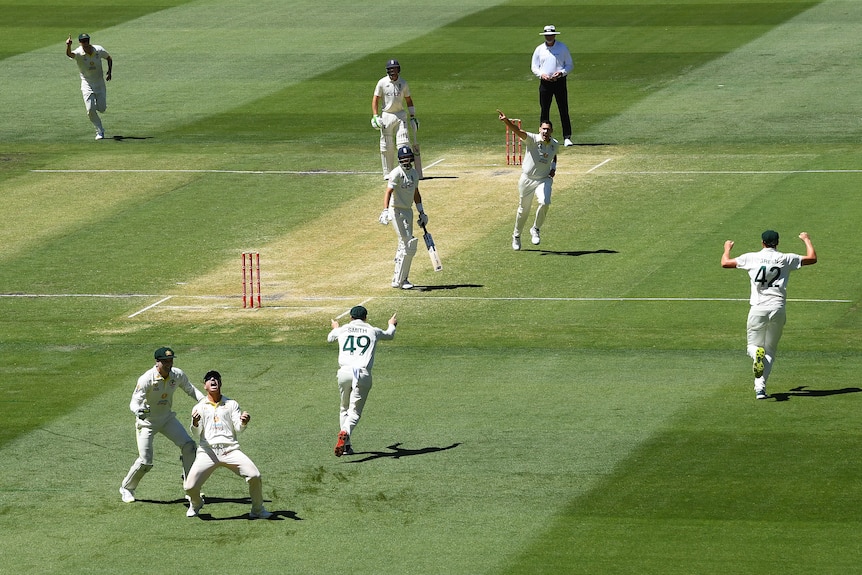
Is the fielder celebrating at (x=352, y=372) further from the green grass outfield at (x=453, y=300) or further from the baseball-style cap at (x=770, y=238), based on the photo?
the baseball-style cap at (x=770, y=238)

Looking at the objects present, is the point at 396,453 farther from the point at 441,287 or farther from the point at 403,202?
the point at 441,287

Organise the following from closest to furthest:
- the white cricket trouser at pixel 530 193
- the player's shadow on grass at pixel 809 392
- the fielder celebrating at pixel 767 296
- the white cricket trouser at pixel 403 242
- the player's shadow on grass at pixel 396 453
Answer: the player's shadow on grass at pixel 396 453 → the fielder celebrating at pixel 767 296 → the player's shadow on grass at pixel 809 392 → the white cricket trouser at pixel 403 242 → the white cricket trouser at pixel 530 193

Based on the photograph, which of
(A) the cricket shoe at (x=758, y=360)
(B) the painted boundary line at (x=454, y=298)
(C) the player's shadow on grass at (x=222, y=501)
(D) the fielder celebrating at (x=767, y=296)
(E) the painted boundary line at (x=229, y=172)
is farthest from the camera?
(E) the painted boundary line at (x=229, y=172)

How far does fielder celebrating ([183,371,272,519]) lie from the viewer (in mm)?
18109

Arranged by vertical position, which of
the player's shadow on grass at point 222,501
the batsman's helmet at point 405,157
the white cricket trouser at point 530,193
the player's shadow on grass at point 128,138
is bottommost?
the player's shadow on grass at point 222,501

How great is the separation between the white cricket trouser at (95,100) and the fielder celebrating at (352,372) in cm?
2162

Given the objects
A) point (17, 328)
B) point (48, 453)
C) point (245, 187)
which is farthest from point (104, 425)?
point (245, 187)

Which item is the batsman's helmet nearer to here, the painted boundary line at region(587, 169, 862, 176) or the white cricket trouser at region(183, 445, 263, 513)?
the white cricket trouser at region(183, 445, 263, 513)

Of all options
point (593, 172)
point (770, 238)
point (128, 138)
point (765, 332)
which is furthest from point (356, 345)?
point (128, 138)

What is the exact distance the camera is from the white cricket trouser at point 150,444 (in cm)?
1894

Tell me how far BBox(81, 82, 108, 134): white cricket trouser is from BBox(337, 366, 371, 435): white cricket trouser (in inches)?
859

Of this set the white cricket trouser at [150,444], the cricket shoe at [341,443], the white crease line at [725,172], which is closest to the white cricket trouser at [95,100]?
the white crease line at [725,172]

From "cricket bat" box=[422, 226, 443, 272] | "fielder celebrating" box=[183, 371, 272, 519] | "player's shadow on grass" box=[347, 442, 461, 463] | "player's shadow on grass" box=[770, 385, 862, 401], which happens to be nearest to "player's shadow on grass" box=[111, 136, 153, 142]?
"cricket bat" box=[422, 226, 443, 272]

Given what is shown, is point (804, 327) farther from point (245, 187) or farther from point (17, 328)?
point (245, 187)
